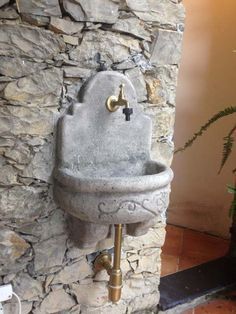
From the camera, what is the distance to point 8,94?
3.60 ft

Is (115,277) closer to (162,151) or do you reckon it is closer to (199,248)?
(162,151)

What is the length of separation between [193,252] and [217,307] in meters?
0.47

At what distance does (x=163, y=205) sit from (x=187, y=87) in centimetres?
140

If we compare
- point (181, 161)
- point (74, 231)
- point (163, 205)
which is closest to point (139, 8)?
point (163, 205)

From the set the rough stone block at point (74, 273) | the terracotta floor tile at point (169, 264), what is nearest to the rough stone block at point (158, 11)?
the rough stone block at point (74, 273)

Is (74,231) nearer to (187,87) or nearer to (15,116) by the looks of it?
(15,116)

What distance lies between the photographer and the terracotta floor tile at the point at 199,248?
2.11 m

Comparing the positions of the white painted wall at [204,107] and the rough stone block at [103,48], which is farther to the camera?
the white painted wall at [204,107]

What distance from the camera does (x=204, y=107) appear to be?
237 centimetres

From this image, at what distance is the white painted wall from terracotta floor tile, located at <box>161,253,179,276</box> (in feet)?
1.48

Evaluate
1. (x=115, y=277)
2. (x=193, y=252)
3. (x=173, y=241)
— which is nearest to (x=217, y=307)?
(x=193, y=252)

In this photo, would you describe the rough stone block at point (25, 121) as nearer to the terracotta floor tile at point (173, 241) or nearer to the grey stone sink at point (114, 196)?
the grey stone sink at point (114, 196)

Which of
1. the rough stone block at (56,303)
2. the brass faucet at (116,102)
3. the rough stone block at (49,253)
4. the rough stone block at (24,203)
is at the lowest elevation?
the rough stone block at (56,303)

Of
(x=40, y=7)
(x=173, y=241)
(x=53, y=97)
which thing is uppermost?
(x=40, y=7)
